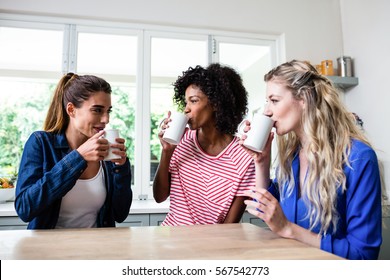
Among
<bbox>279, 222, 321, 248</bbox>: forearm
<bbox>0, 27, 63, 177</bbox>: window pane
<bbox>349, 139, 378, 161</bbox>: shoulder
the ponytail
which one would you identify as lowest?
<bbox>279, 222, 321, 248</bbox>: forearm

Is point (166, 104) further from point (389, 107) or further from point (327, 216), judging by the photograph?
point (327, 216)

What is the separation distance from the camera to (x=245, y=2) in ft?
9.18

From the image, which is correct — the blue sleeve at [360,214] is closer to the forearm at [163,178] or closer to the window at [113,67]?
the forearm at [163,178]

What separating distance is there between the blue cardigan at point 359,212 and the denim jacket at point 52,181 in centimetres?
72

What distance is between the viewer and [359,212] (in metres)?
0.84

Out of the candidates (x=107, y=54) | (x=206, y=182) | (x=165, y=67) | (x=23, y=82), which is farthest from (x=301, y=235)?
(x=23, y=82)

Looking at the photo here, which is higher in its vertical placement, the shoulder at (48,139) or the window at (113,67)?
the window at (113,67)

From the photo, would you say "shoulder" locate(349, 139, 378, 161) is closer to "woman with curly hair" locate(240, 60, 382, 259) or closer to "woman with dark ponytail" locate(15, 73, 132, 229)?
"woman with curly hair" locate(240, 60, 382, 259)

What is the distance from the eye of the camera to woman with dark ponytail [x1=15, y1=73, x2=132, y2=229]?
3.31 feet

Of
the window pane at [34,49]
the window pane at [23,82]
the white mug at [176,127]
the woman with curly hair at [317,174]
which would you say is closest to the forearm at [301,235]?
the woman with curly hair at [317,174]

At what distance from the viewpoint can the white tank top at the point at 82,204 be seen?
117cm

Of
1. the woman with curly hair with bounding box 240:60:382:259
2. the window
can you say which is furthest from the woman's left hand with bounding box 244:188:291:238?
the window

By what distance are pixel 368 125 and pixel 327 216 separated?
2202 mm

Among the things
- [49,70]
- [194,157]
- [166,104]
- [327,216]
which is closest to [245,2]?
[166,104]
